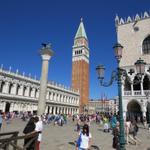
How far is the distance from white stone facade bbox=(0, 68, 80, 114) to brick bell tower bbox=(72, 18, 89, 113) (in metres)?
10.5

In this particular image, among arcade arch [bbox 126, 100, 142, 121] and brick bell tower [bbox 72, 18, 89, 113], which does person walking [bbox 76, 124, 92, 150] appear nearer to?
arcade arch [bbox 126, 100, 142, 121]

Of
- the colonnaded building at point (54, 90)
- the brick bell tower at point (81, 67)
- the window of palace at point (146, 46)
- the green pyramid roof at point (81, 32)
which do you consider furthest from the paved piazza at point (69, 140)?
the green pyramid roof at point (81, 32)

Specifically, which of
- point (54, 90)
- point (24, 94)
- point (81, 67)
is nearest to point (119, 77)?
point (24, 94)

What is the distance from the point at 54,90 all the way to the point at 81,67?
18.8 meters

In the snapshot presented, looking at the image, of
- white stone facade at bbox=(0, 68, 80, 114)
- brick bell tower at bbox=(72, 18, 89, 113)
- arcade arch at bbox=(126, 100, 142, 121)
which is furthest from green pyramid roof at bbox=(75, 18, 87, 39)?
arcade arch at bbox=(126, 100, 142, 121)

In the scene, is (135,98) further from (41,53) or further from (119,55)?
(119,55)

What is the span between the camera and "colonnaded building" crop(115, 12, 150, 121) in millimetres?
25381

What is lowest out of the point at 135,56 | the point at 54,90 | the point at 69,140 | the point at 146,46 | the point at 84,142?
the point at 69,140

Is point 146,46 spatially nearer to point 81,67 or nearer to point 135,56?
point 135,56

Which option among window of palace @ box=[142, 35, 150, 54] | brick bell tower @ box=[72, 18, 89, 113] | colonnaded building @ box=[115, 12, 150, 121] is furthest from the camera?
brick bell tower @ box=[72, 18, 89, 113]

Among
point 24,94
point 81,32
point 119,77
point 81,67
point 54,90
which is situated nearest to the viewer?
point 119,77

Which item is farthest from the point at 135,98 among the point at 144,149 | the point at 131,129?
the point at 144,149

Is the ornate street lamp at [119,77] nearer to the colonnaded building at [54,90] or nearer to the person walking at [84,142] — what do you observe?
the person walking at [84,142]

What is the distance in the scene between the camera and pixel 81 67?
238 feet
